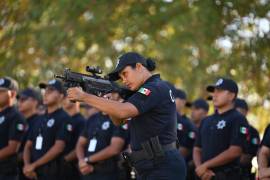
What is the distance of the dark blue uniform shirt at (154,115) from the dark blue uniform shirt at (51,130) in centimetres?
395

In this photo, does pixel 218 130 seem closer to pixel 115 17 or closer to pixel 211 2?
pixel 211 2

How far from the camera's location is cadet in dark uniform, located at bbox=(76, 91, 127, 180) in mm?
11141

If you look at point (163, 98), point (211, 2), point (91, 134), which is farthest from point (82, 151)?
point (163, 98)

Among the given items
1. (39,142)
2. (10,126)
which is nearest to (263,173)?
(39,142)

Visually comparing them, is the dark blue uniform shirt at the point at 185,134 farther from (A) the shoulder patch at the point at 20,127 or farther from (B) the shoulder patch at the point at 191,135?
(A) the shoulder patch at the point at 20,127

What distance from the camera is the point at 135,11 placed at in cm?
1485

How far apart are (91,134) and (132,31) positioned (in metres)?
4.44

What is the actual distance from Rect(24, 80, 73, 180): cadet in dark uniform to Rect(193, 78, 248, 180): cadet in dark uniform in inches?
96.8

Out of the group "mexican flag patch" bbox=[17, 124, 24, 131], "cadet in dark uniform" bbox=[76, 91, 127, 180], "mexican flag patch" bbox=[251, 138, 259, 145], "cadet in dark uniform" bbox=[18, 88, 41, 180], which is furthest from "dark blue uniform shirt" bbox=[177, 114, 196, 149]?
"cadet in dark uniform" bbox=[18, 88, 41, 180]

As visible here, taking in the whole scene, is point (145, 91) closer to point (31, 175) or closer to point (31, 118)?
point (31, 175)

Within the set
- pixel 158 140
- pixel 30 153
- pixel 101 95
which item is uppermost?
pixel 101 95

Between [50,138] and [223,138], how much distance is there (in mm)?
2951

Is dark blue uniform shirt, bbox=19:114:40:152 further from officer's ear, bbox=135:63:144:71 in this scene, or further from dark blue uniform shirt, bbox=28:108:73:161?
officer's ear, bbox=135:63:144:71

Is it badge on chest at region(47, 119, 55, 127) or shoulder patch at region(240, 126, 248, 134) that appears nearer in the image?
shoulder patch at region(240, 126, 248, 134)
